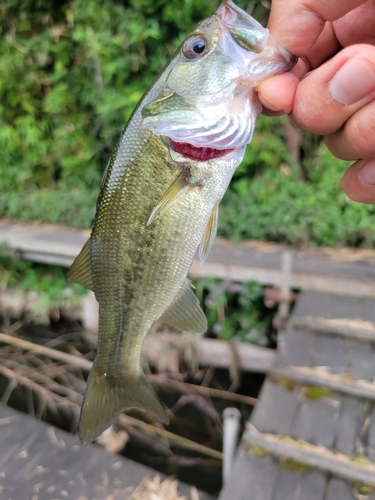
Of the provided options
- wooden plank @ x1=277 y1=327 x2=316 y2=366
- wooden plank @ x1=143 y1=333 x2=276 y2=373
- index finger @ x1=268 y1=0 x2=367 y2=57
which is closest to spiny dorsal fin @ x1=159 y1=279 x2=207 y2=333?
index finger @ x1=268 y1=0 x2=367 y2=57

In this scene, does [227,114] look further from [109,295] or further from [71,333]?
[71,333]

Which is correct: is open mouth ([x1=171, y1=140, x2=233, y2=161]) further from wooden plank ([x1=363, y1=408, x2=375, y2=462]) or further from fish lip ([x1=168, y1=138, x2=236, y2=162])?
wooden plank ([x1=363, y1=408, x2=375, y2=462])

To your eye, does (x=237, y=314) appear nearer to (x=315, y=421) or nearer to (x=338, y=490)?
(x=315, y=421)

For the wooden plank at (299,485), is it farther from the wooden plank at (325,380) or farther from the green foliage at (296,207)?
the green foliage at (296,207)

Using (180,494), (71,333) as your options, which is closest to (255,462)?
(180,494)

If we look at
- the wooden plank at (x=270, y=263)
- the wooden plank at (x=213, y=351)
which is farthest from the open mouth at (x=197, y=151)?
the wooden plank at (x=213, y=351)
